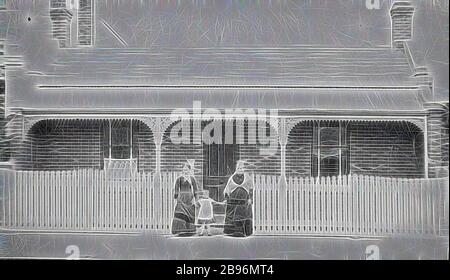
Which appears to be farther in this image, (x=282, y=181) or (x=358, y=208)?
(x=282, y=181)

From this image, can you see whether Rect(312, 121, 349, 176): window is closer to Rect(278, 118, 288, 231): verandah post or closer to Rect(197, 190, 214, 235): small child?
Rect(278, 118, 288, 231): verandah post

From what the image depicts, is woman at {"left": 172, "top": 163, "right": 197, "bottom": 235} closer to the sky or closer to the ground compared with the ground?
closer to the sky

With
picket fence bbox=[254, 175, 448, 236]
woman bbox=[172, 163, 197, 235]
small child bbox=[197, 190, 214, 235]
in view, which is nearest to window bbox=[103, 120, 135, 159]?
woman bbox=[172, 163, 197, 235]

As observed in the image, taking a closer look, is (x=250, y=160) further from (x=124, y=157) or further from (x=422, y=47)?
(x=422, y=47)

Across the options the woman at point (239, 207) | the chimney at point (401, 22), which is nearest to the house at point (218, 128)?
the chimney at point (401, 22)

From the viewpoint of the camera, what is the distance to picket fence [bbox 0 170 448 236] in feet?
28.2

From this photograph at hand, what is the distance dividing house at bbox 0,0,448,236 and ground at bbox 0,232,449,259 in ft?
0.59

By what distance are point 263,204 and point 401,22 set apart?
3.92 meters

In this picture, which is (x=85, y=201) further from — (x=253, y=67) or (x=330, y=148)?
(x=330, y=148)

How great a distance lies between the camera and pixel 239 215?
8688mm

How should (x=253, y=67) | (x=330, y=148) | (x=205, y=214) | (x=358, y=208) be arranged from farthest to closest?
(x=330, y=148)
(x=253, y=67)
(x=205, y=214)
(x=358, y=208)

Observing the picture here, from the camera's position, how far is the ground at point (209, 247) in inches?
339

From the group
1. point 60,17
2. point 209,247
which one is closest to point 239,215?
point 209,247
